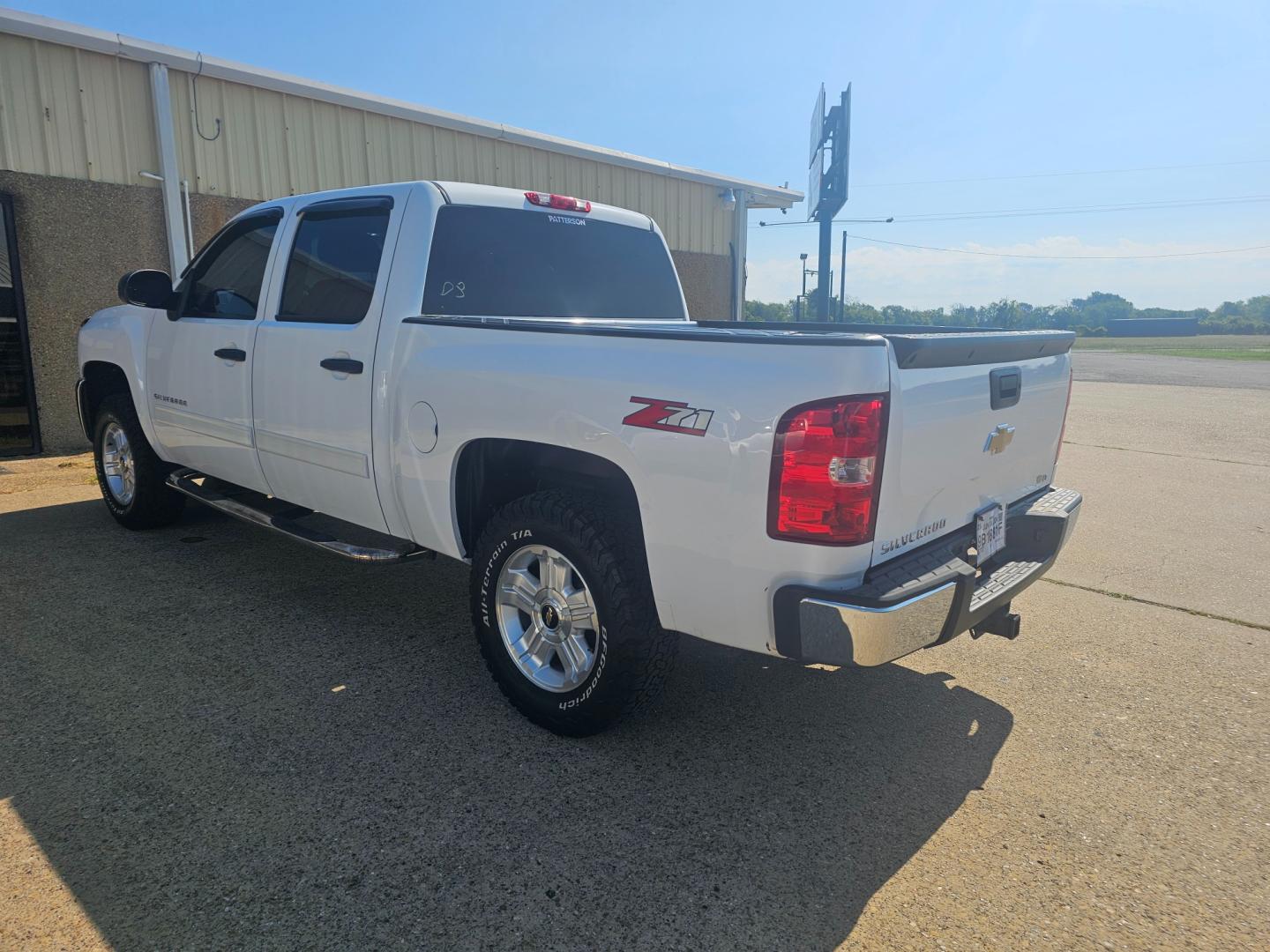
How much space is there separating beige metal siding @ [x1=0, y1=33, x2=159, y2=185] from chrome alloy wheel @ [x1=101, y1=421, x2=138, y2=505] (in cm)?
408

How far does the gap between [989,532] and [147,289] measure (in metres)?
4.54

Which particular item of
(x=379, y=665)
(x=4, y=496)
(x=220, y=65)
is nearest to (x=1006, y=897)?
(x=379, y=665)

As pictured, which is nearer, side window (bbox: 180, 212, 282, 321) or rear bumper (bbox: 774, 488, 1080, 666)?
rear bumper (bbox: 774, 488, 1080, 666)

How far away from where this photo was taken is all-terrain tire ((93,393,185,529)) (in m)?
5.53

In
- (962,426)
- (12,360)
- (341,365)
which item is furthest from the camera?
(12,360)

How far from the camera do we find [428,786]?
9.26 ft

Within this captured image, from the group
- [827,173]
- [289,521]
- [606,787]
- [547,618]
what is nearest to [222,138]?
[289,521]

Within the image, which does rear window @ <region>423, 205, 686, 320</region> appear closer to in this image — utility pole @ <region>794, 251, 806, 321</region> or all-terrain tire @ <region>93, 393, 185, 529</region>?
all-terrain tire @ <region>93, 393, 185, 529</region>

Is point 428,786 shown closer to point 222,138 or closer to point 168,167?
point 168,167

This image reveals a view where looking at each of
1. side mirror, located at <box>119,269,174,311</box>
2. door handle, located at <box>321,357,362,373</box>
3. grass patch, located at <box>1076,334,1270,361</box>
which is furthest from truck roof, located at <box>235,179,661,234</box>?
grass patch, located at <box>1076,334,1270,361</box>

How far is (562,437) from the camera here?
9.52 feet

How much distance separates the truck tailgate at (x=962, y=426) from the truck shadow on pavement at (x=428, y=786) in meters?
0.93

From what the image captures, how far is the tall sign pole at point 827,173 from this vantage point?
92.6 feet

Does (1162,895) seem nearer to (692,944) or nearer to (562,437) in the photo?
(692,944)
